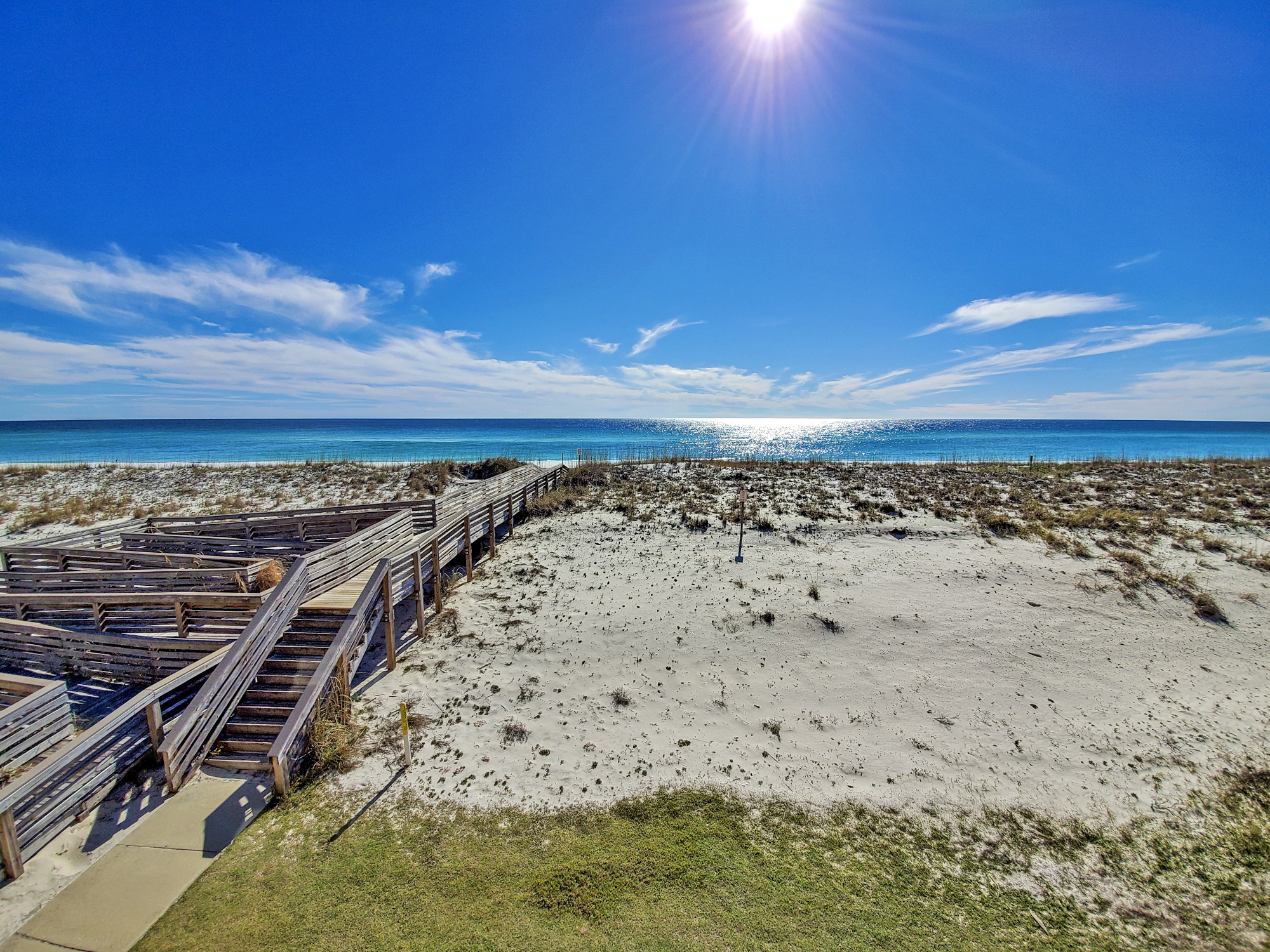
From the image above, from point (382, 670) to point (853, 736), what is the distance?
9.53 meters

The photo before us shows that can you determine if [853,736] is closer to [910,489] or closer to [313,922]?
[313,922]

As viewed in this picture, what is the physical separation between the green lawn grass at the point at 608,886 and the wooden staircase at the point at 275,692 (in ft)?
5.03

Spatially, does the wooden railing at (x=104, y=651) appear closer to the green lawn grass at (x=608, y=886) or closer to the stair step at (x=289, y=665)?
the stair step at (x=289, y=665)

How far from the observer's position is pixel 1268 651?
11.1 m

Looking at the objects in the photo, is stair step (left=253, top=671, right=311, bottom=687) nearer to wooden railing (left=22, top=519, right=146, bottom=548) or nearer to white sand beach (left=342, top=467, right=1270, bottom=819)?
white sand beach (left=342, top=467, right=1270, bottom=819)

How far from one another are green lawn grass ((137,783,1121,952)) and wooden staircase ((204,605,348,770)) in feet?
5.03

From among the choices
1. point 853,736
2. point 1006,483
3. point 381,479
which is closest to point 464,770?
point 853,736

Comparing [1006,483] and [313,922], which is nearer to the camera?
[313,922]

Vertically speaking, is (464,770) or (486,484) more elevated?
(486,484)

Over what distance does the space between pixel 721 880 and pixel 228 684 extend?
8100 mm

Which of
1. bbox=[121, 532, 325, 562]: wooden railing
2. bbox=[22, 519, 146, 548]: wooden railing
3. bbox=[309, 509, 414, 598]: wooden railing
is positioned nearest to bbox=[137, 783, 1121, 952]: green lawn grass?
bbox=[309, 509, 414, 598]: wooden railing

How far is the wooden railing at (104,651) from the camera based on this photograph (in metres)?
8.59

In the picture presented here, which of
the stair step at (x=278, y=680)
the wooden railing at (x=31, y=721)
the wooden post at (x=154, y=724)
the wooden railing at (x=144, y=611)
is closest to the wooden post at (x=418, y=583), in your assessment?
the stair step at (x=278, y=680)

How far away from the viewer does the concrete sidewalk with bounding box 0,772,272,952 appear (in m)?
5.03
